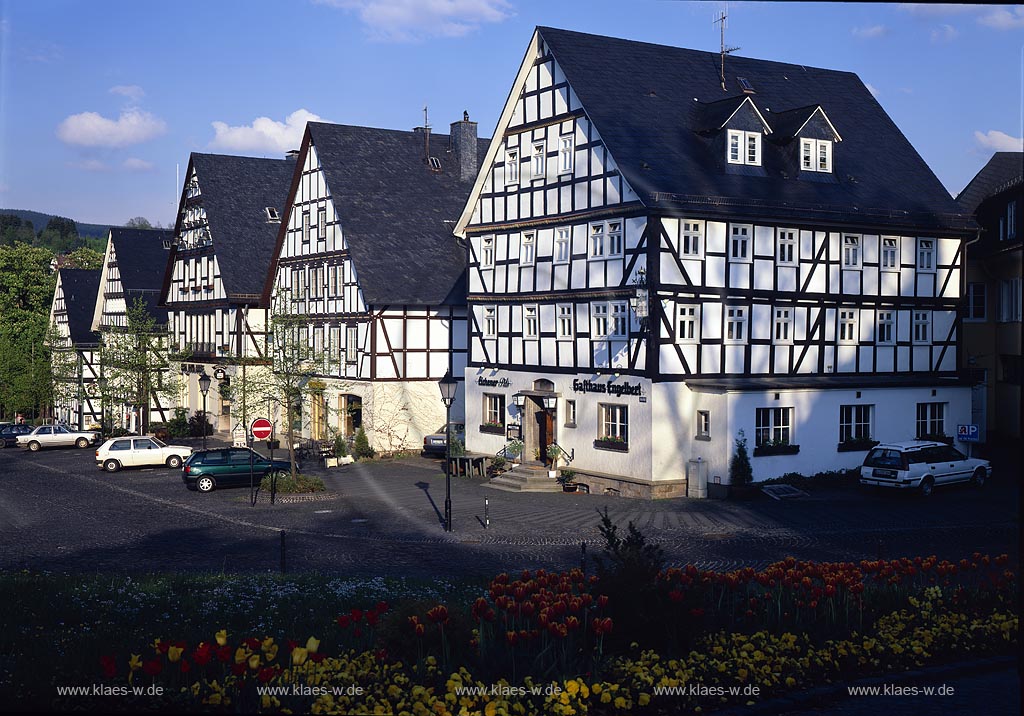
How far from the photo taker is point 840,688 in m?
12.2

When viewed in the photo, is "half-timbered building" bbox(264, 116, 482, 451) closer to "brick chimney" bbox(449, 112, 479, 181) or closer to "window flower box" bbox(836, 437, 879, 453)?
"brick chimney" bbox(449, 112, 479, 181)

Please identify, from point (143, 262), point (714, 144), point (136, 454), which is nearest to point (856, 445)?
point (714, 144)

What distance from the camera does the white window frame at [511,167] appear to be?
39438 mm

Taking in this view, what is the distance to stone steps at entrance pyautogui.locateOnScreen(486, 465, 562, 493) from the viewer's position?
119ft

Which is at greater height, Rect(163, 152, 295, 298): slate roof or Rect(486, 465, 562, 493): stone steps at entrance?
Rect(163, 152, 295, 298): slate roof

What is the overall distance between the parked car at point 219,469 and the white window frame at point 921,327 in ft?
71.1

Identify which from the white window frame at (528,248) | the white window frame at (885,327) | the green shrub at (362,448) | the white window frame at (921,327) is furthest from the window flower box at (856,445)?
the green shrub at (362,448)

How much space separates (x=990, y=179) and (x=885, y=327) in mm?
14446

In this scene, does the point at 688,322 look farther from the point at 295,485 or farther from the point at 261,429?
the point at 295,485

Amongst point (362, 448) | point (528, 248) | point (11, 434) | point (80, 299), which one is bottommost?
point (11, 434)

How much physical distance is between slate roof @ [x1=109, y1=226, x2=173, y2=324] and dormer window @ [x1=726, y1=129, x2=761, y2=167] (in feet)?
136

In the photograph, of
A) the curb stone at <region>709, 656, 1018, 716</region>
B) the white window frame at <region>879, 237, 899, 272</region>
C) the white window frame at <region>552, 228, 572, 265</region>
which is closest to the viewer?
the curb stone at <region>709, 656, 1018, 716</region>

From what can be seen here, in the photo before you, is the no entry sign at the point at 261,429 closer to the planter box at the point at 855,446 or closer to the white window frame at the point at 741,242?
the white window frame at the point at 741,242

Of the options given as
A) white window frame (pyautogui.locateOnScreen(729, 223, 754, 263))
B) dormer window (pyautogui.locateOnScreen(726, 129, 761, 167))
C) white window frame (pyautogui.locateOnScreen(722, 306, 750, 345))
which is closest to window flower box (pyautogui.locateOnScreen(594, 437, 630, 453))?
white window frame (pyautogui.locateOnScreen(722, 306, 750, 345))
